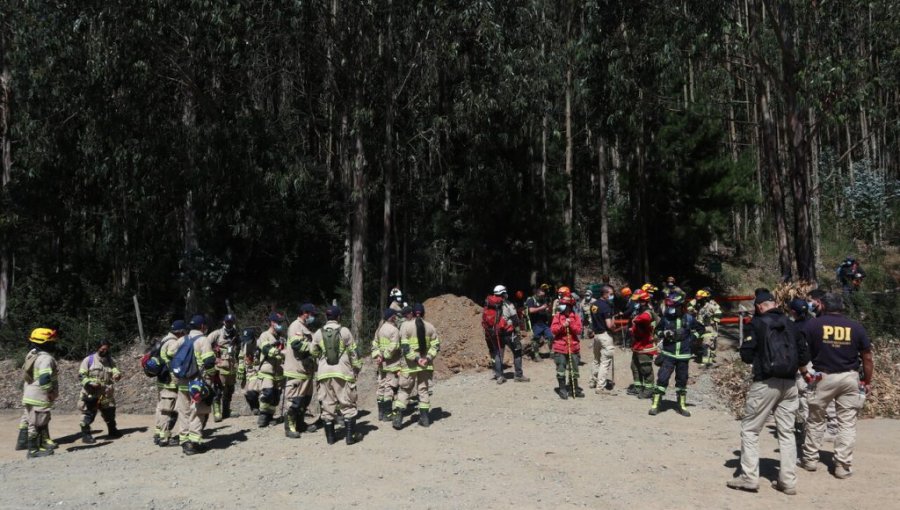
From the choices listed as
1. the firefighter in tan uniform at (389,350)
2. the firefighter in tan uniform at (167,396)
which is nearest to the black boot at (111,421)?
the firefighter in tan uniform at (167,396)

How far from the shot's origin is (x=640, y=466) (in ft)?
27.4

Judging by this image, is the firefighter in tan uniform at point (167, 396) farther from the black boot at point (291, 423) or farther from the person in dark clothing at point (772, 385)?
the person in dark clothing at point (772, 385)

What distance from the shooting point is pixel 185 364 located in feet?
31.8

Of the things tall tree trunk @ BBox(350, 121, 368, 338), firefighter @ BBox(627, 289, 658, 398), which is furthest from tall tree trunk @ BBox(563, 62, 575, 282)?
firefighter @ BBox(627, 289, 658, 398)

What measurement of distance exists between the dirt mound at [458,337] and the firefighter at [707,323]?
4.70 meters

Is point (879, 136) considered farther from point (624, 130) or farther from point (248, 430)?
point (248, 430)

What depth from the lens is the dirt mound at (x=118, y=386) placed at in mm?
17081

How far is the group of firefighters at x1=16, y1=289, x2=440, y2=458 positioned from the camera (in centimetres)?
Result: 973

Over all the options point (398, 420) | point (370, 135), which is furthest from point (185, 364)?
point (370, 135)

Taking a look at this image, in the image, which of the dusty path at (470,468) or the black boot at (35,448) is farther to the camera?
the black boot at (35,448)

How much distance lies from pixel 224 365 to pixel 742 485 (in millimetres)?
8188

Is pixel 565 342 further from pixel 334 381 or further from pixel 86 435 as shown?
pixel 86 435

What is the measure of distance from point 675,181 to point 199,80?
59.3 feet

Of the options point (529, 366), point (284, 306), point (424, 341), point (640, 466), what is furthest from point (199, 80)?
point (640, 466)
